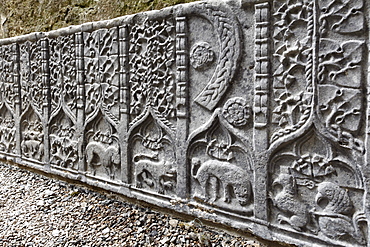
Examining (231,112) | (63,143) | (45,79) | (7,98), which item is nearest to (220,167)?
(231,112)

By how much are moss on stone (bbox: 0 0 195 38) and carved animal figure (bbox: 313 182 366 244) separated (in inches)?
59.8

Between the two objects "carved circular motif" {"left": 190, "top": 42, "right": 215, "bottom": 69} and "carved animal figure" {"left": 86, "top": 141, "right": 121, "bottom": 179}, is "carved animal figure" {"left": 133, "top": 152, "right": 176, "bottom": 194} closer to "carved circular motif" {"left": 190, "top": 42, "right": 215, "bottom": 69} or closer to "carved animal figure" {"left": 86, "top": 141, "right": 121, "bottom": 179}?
"carved animal figure" {"left": 86, "top": 141, "right": 121, "bottom": 179}

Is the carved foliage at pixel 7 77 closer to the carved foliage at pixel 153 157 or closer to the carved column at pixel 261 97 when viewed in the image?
the carved foliage at pixel 153 157

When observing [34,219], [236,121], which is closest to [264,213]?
[236,121]

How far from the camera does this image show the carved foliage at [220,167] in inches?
63.9

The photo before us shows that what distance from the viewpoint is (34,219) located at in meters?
2.13

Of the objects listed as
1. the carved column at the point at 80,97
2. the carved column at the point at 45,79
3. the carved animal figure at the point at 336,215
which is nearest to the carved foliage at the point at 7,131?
the carved column at the point at 45,79

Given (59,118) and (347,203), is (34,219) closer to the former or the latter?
(59,118)

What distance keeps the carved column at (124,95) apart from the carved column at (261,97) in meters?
0.92

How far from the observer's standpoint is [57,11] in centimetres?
287

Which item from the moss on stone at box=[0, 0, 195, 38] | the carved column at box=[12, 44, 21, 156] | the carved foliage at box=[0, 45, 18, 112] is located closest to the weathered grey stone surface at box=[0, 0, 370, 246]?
the moss on stone at box=[0, 0, 195, 38]

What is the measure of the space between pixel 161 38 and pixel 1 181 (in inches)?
82.1

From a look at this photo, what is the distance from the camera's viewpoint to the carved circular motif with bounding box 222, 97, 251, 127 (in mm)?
1582

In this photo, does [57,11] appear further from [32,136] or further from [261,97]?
[261,97]
